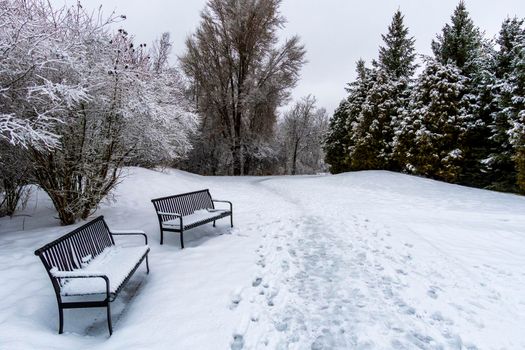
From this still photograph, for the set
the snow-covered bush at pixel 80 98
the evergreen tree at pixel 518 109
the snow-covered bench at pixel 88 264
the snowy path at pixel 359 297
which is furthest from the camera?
the evergreen tree at pixel 518 109

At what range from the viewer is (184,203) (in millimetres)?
7539

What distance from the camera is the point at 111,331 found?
334 centimetres

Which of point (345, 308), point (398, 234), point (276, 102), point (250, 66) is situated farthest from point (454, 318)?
point (250, 66)

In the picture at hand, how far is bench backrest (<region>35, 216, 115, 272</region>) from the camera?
11.7ft

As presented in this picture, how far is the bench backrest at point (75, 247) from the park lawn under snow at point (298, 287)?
0.52m

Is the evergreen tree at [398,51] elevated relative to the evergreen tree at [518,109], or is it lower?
elevated

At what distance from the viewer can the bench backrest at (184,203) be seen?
6.86 m

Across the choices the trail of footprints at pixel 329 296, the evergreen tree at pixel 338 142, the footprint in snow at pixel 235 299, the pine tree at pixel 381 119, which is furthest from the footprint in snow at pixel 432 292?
the evergreen tree at pixel 338 142

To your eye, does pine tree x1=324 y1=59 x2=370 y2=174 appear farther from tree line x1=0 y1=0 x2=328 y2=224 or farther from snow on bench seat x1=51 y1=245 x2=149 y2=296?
snow on bench seat x1=51 y1=245 x2=149 y2=296

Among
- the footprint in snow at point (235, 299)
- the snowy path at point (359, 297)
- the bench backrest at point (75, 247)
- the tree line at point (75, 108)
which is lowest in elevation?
the footprint in snow at point (235, 299)

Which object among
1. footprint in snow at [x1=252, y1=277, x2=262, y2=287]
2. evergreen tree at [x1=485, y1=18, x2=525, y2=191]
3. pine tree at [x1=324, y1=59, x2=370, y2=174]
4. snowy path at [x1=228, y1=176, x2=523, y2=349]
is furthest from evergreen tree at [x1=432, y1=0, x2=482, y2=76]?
footprint in snow at [x1=252, y1=277, x2=262, y2=287]

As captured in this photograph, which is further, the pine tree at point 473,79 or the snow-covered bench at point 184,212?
the pine tree at point 473,79

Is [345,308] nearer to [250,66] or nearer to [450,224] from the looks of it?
[450,224]

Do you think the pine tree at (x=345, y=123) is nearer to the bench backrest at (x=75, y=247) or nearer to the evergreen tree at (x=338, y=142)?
the evergreen tree at (x=338, y=142)
